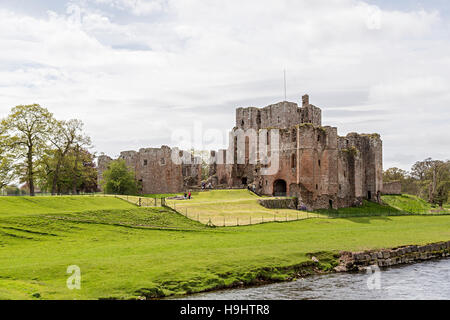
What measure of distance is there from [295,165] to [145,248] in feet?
121

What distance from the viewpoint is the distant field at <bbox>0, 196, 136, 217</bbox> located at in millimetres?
32816

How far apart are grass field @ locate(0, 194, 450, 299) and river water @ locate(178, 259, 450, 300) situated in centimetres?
128

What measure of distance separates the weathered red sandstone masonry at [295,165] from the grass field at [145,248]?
17.4m

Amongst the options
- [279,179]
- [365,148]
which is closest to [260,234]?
[279,179]

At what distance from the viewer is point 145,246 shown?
26.5 meters

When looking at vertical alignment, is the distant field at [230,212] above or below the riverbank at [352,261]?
above

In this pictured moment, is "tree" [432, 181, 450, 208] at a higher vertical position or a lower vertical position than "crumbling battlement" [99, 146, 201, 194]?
lower

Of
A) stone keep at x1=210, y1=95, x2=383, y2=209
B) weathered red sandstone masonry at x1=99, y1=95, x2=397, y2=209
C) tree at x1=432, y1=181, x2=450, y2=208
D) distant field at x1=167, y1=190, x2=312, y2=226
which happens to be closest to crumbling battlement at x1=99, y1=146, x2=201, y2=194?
weathered red sandstone masonry at x1=99, y1=95, x2=397, y2=209

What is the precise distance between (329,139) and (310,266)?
39.4m

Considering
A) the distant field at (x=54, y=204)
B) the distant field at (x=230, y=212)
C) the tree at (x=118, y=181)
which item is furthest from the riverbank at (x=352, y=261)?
the tree at (x=118, y=181)

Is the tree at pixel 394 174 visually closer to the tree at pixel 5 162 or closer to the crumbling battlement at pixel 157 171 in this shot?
the crumbling battlement at pixel 157 171

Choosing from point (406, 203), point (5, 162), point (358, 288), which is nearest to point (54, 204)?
point (5, 162)

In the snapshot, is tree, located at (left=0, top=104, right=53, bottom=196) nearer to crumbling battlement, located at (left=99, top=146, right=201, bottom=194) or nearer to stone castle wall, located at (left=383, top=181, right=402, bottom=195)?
crumbling battlement, located at (left=99, top=146, right=201, bottom=194)

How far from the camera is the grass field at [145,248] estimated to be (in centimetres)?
1830
